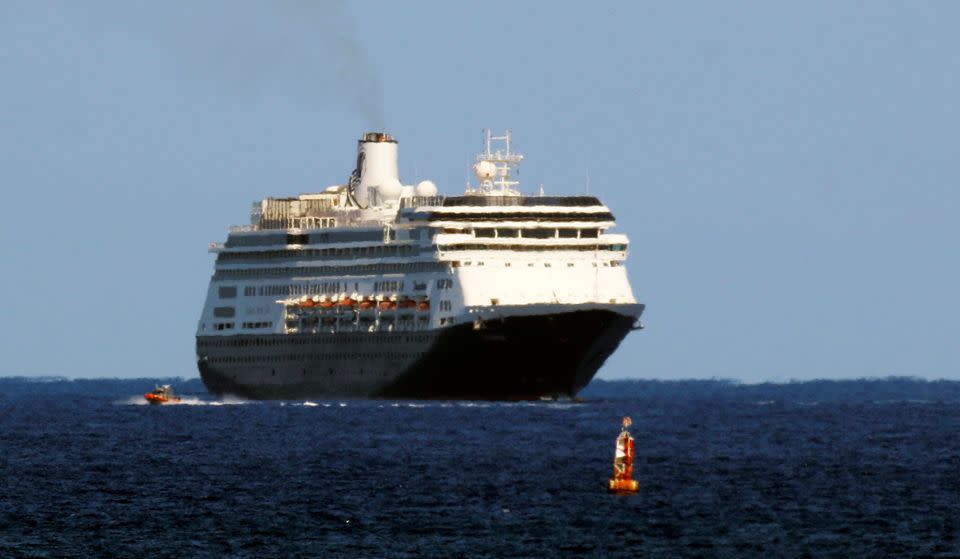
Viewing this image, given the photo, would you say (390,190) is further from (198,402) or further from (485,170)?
(198,402)

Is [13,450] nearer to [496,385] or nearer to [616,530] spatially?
[496,385]

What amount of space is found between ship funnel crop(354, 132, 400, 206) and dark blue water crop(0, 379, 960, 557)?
1655 centimetres

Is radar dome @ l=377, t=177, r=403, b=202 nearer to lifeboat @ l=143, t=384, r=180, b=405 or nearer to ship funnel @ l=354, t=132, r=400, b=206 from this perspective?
ship funnel @ l=354, t=132, r=400, b=206

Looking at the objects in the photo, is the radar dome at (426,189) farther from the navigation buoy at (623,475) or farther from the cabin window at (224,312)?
the navigation buoy at (623,475)

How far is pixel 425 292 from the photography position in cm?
12788

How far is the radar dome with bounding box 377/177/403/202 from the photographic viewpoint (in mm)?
139125

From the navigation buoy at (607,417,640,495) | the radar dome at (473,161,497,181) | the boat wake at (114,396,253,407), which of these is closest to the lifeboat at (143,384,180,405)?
the boat wake at (114,396,253,407)

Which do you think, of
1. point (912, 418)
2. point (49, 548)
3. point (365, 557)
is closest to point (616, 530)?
point (365, 557)

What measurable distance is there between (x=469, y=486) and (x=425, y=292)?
47.8 meters

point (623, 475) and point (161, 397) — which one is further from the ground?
point (161, 397)

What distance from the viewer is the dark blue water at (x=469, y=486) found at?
6500 cm

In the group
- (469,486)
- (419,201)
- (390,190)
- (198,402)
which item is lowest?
(469,486)

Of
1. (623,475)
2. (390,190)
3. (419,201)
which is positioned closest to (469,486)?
(623,475)

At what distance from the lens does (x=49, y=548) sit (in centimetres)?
6350
